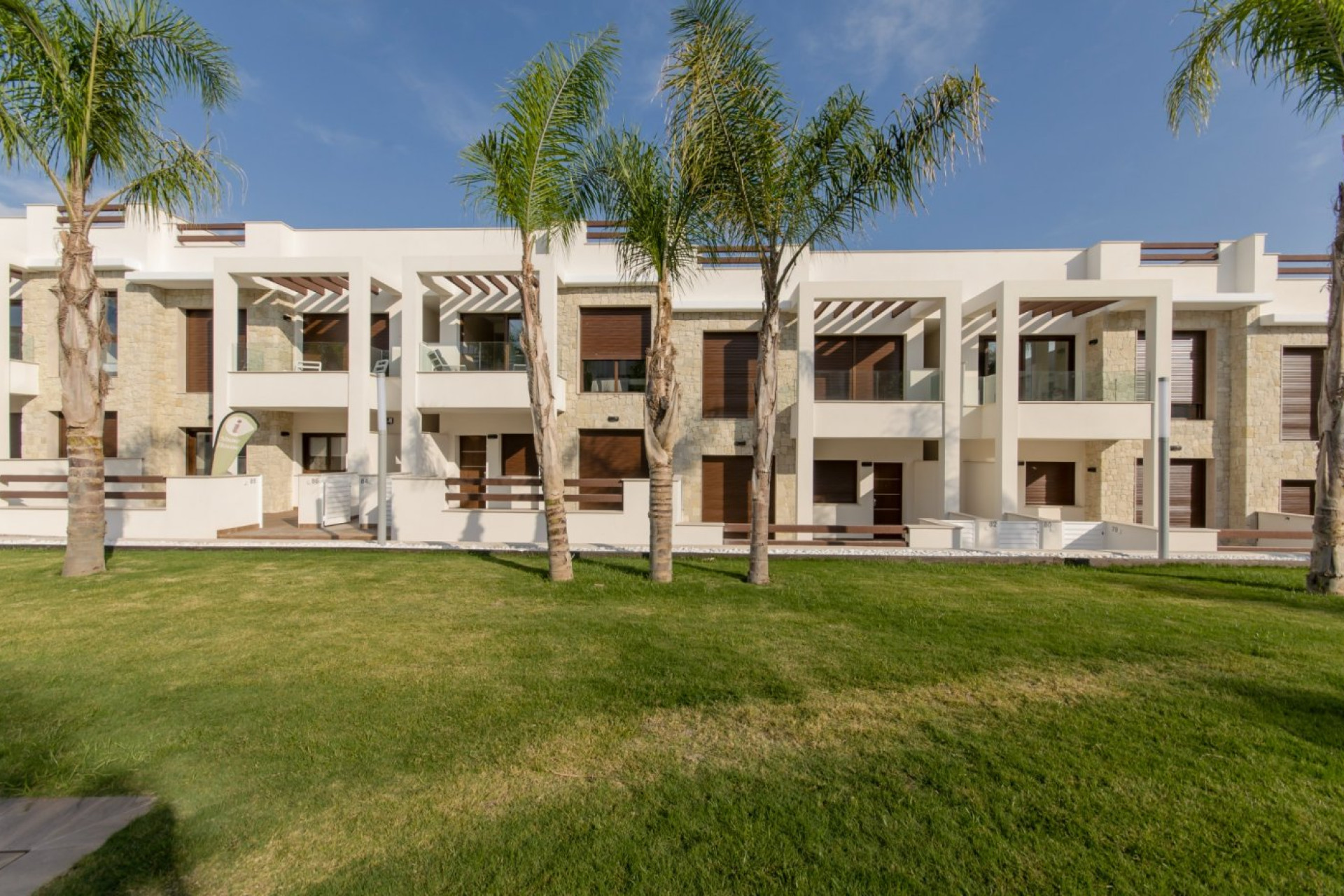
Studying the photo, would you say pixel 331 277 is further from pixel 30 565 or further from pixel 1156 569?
pixel 1156 569

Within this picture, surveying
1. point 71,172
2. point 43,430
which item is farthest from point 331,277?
point 43,430

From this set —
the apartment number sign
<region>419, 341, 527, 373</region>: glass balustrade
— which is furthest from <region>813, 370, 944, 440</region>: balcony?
the apartment number sign

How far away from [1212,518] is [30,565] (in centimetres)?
2559

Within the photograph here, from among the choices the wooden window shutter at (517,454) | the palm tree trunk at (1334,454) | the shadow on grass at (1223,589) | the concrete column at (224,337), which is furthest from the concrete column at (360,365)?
the palm tree trunk at (1334,454)

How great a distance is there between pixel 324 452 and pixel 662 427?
42.9ft

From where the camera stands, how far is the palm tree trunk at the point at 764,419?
7.96m

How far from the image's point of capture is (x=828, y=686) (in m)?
4.51

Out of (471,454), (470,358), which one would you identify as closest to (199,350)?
(471,454)

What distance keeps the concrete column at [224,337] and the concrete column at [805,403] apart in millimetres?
13947

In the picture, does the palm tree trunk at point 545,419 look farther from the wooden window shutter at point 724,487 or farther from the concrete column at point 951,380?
the concrete column at point 951,380

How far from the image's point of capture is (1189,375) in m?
15.1

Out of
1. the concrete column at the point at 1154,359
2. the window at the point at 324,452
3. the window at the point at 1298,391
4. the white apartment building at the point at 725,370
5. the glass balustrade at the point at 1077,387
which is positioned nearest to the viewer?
the concrete column at the point at 1154,359

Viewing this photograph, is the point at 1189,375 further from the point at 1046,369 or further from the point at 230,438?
the point at 230,438

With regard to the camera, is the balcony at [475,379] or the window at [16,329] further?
the window at [16,329]
